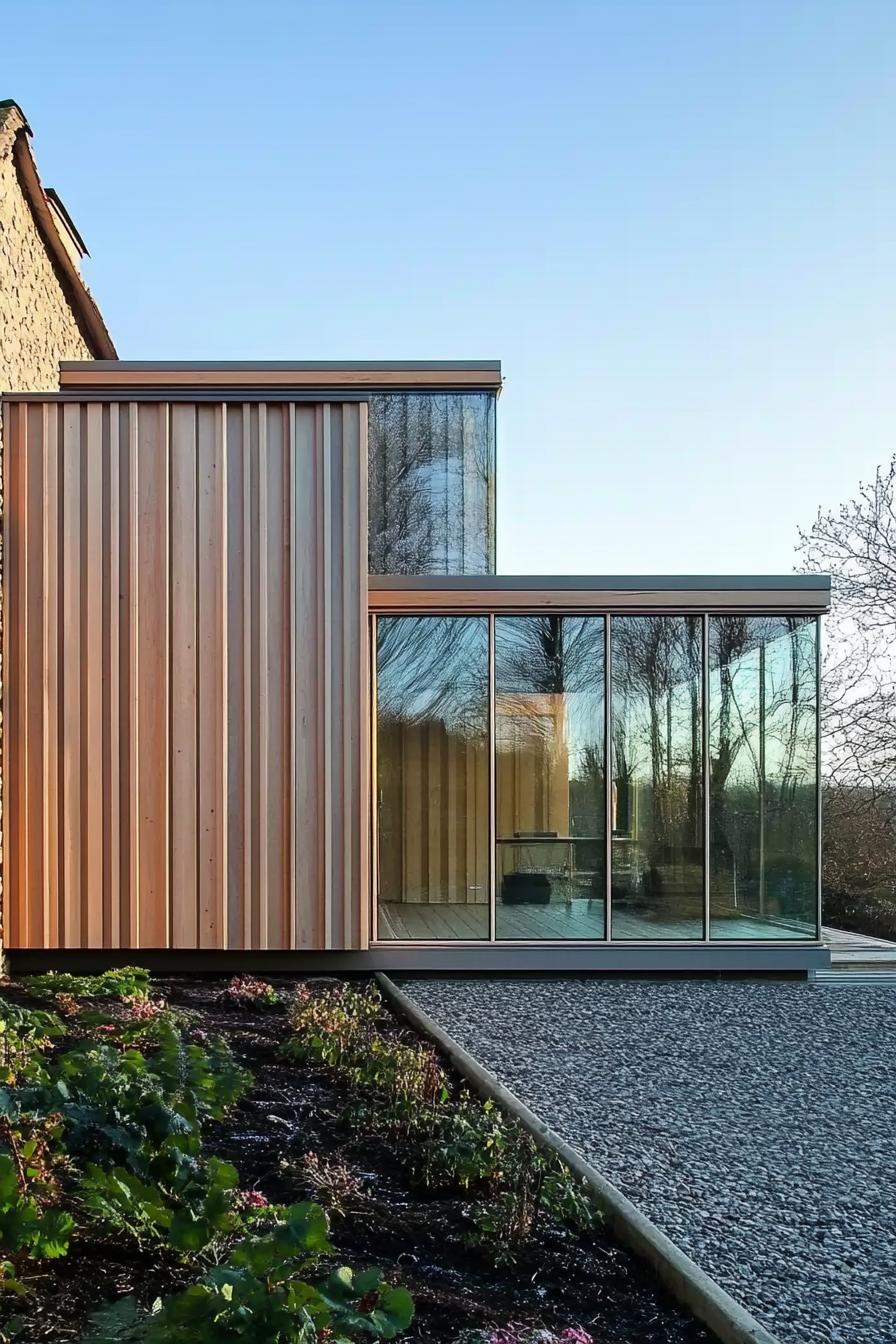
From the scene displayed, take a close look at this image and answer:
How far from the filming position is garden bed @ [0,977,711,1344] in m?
2.55

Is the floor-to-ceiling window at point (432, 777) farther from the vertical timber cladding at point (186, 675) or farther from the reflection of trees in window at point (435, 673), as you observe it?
the vertical timber cladding at point (186, 675)

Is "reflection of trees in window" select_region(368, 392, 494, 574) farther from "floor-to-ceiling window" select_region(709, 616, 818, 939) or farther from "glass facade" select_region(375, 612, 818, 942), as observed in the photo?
"floor-to-ceiling window" select_region(709, 616, 818, 939)

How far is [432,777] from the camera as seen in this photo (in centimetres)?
833

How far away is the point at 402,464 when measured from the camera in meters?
10.4

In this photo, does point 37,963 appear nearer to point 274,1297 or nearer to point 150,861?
point 150,861

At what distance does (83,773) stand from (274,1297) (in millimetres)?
6150

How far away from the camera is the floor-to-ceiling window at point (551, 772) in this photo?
322 inches

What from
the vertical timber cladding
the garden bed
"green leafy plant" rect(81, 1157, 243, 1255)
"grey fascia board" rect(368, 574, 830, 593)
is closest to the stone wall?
the vertical timber cladding

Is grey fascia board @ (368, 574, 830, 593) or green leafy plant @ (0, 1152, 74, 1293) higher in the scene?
grey fascia board @ (368, 574, 830, 593)

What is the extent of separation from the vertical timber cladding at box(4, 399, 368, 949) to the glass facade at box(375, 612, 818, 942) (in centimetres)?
79

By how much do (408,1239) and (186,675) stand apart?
5.19 m

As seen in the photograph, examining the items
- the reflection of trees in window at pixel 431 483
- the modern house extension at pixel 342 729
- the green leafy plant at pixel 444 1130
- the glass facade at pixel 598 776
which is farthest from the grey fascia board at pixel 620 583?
the green leafy plant at pixel 444 1130

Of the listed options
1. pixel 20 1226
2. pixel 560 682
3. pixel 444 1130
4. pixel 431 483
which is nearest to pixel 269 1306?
pixel 20 1226

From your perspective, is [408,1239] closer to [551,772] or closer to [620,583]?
[551,772]
